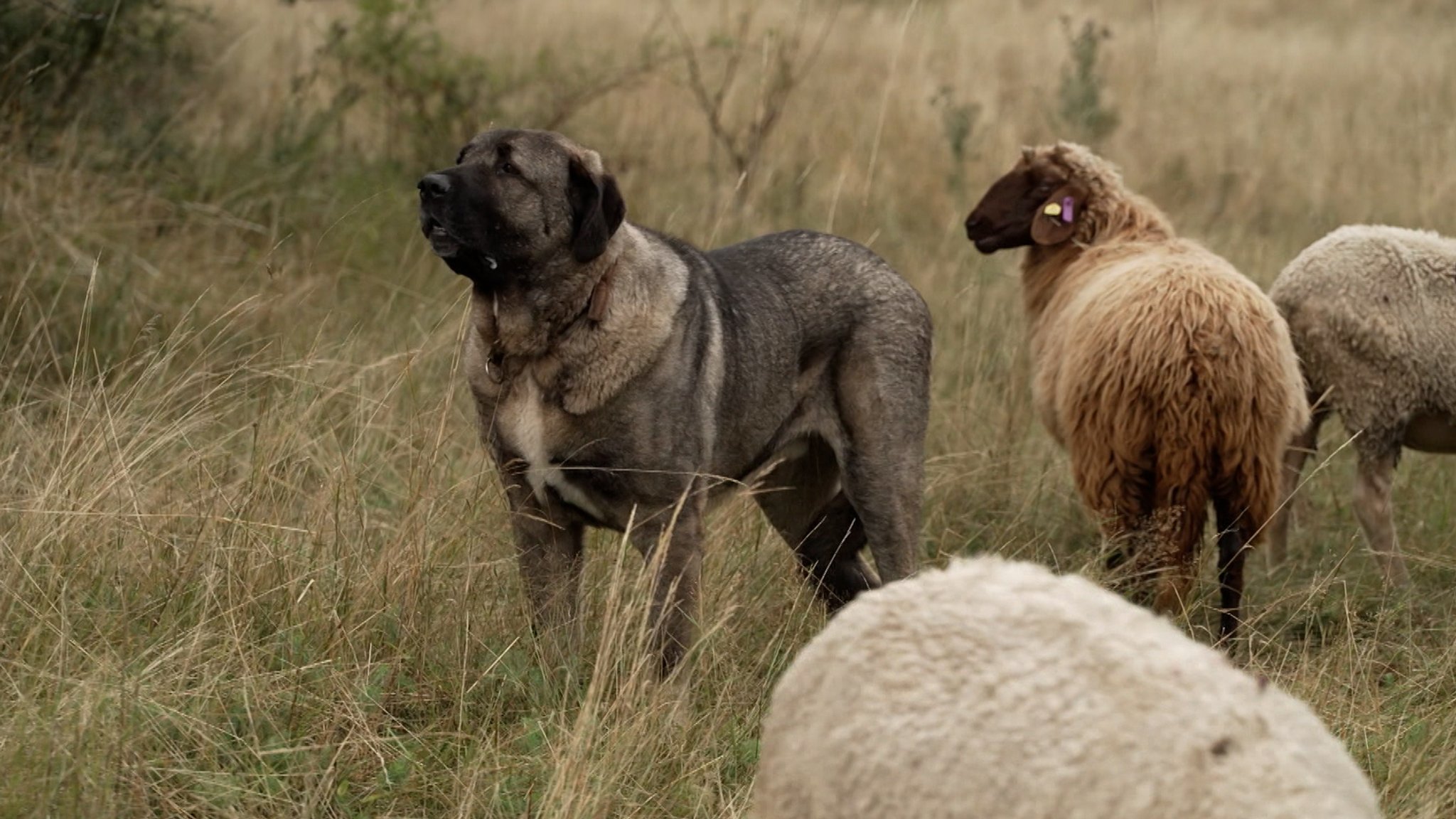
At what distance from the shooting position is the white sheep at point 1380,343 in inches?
244

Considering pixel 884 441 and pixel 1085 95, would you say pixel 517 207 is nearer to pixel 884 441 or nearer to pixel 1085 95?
pixel 884 441

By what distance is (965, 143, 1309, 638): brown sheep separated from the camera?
18.5 feet

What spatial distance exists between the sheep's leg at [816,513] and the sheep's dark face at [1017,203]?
2012 millimetres

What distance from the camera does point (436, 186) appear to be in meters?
4.51

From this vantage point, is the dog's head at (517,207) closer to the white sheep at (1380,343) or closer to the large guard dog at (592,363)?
the large guard dog at (592,363)

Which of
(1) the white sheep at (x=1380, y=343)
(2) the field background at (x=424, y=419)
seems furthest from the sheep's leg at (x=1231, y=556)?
(1) the white sheep at (x=1380, y=343)

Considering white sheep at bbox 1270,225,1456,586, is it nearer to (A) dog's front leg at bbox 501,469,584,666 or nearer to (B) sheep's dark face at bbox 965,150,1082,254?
(B) sheep's dark face at bbox 965,150,1082,254

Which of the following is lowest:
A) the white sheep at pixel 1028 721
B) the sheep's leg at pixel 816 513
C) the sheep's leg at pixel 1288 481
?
the sheep's leg at pixel 1288 481

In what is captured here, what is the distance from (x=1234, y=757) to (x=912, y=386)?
3.27m

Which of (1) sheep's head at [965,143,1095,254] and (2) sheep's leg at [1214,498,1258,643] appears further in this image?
(1) sheep's head at [965,143,1095,254]

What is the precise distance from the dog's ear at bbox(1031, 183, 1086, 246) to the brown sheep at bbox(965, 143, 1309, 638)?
2.88ft

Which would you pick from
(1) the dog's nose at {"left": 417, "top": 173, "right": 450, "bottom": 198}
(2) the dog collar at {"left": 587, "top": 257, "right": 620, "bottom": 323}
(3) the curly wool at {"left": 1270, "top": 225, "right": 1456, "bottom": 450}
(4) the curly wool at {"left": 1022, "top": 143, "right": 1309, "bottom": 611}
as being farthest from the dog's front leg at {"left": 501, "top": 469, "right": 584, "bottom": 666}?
(3) the curly wool at {"left": 1270, "top": 225, "right": 1456, "bottom": 450}

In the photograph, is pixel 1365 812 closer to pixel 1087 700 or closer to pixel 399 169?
pixel 1087 700

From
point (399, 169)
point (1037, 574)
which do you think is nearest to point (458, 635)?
point (1037, 574)
